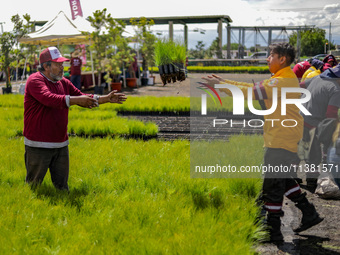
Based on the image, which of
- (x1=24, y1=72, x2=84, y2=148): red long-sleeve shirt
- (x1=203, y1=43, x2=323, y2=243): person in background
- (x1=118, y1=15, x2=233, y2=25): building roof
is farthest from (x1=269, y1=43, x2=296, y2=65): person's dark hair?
(x1=118, y1=15, x2=233, y2=25): building roof

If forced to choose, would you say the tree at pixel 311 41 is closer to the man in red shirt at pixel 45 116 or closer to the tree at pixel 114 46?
the tree at pixel 114 46

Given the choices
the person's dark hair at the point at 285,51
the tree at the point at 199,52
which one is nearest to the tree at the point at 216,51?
the tree at the point at 199,52

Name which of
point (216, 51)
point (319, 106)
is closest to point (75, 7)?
point (319, 106)

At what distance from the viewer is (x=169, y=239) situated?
2.95 metres

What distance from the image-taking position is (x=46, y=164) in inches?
158

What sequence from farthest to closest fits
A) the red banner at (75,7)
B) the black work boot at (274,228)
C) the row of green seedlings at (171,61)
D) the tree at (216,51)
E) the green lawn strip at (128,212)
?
the tree at (216,51)
the red banner at (75,7)
the row of green seedlings at (171,61)
the black work boot at (274,228)
the green lawn strip at (128,212)

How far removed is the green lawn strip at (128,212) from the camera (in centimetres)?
286

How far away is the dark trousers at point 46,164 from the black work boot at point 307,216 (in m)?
2.31

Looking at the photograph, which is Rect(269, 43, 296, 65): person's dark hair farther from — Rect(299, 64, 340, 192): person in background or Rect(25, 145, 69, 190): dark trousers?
Rect(25, 145, 69, 190): dark trousers

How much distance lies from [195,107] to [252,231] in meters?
7.81

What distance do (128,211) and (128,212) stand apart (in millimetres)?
18

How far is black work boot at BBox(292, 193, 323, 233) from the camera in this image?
3800mm

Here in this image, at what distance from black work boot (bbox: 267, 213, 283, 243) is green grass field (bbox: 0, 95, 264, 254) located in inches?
5.7

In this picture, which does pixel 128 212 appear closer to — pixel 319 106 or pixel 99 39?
pixel 319 106
